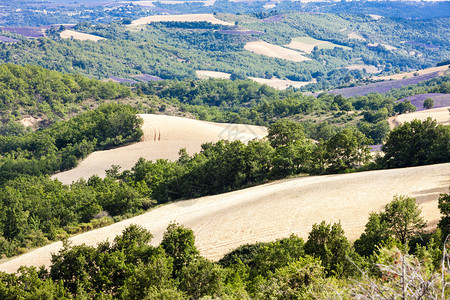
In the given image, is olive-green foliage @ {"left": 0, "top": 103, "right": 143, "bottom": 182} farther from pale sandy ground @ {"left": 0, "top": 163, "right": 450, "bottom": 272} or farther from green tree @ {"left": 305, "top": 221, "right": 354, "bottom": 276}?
green tree @ {"left": 305, "top": 221, "right": 354, "bottom": 276}

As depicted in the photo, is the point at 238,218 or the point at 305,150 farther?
the point at 305,150

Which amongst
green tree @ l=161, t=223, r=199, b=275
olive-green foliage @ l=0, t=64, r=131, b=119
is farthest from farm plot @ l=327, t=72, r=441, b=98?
green tree @ l=161, t=223, r=199, b=275

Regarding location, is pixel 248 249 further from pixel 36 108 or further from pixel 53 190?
pixel 36 108

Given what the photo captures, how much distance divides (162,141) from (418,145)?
56.0m

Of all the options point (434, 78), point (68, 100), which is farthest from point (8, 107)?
point (434, 78)

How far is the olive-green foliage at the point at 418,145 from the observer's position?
47.8 m

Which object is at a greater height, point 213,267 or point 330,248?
point 330,248

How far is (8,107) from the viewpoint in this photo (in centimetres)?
11769

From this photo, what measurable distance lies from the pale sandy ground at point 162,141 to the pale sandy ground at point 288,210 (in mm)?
34987

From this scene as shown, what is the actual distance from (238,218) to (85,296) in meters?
19.3

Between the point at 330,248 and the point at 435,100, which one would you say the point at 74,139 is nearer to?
the point at 330,248

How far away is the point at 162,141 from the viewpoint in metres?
91.8

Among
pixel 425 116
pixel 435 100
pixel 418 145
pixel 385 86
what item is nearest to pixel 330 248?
pixel 418 145

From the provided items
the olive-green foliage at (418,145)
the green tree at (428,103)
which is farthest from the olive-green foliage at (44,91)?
the olive-green foliage at (418,145)
